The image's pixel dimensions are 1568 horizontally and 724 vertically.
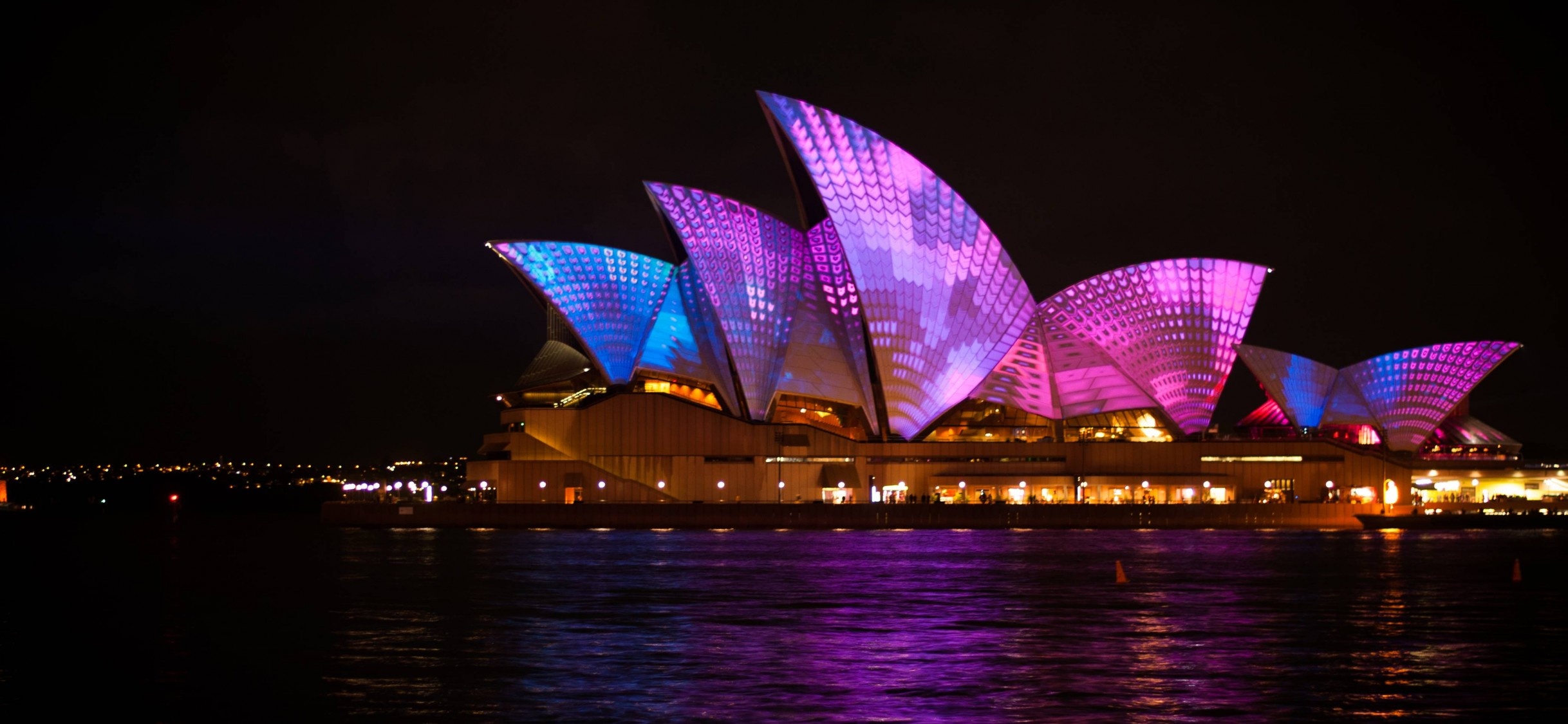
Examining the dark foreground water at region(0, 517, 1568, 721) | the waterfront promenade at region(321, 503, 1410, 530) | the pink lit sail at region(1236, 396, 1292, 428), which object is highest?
the pink lit sail at region(1236, 396, 1292, 428)

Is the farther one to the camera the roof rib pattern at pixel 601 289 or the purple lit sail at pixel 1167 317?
the purple lit sail at pixel 1167 317

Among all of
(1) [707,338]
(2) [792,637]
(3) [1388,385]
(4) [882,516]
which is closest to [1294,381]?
(3) [1388,385]

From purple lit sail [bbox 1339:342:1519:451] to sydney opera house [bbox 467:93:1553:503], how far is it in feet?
13.1

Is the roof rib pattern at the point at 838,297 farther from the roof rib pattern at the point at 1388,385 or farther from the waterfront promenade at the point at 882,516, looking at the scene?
the roof rib pattern at the point at 1388,385

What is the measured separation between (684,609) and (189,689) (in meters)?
11.8

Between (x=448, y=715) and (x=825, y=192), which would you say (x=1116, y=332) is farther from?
(x=448, y=715)

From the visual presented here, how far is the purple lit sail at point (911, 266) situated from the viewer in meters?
65.2

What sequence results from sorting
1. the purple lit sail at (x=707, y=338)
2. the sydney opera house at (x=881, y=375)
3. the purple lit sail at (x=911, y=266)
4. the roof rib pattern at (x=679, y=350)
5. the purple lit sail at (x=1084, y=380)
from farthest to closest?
the purple lit sail at (x=1084, y=380) → the roof rib pattern at (x=679, y=350) → the purple lit sail at (x=707, y=338) → the sydney opera house at (x=881, y=375) → the purple lit sail at (x=911, y=266)

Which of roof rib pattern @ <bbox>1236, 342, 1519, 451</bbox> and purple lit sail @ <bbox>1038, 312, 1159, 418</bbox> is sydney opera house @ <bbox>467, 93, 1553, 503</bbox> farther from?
roof rib pattern @ <bbox>1236, 342, 1519, 451</bbox>

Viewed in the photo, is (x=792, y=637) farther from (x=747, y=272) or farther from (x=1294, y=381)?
(x=1294, y=381)

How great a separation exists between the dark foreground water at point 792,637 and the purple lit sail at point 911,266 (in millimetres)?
20825

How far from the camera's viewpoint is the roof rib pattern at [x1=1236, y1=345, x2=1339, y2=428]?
85.8 metres

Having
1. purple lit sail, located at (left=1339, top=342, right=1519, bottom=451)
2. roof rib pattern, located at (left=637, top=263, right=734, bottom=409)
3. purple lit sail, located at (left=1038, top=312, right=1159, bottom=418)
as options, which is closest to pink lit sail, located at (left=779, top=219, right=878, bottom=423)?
roof rib pattern, located at (left=637, top=263, right=734, bottom=409)

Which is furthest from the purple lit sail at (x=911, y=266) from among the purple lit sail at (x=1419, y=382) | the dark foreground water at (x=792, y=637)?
the purple lit sail at (x=1419, y=382)
